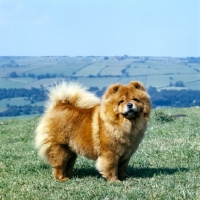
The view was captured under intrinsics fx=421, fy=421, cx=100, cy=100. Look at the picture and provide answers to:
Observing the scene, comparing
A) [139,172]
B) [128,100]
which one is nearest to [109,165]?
[139,172]

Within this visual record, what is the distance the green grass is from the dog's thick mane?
1.42 metres

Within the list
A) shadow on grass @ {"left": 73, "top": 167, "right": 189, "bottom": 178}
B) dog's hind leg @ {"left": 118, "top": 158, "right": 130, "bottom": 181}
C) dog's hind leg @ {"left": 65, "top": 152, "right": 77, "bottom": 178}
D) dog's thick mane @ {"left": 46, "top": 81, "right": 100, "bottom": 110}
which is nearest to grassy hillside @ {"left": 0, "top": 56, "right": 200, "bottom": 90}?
shadow on grass @ {"left": 73, "top": 167, "right": 189, "bottom": 178}

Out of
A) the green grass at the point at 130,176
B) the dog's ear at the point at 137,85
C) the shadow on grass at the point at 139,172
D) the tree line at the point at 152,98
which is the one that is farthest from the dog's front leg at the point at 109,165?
the tree line at the point at 152,98

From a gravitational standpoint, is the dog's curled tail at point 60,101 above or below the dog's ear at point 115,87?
below

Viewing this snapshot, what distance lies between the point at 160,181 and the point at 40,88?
7366cm

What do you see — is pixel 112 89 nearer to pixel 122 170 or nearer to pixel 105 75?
pixel 122 170

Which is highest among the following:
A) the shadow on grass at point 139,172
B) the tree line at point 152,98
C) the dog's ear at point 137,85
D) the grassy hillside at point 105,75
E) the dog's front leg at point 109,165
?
the dog's ear at point 137,85

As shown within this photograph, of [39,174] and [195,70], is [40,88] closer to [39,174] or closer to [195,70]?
[195,70]

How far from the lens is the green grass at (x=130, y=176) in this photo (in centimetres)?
638

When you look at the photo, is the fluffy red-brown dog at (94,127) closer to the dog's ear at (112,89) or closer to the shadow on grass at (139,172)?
the dog's ear at (112,89)

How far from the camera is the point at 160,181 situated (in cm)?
715

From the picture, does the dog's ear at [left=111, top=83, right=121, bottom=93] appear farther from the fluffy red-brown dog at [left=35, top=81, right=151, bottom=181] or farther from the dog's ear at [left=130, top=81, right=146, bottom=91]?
the dog's ear at [left=130, top=81, right=146, bottom=91]

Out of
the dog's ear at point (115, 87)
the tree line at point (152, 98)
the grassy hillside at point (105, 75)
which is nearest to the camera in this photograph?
the dog's ear at point (115, 87)

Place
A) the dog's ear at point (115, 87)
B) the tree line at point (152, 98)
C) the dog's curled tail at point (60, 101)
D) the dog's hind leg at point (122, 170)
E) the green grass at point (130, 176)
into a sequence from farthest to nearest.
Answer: the tree line at point (152, 98) → the dog's curled tail at point (60, 101) → the dog's hind leg at point (122, 170) → the dog's ear at point (115, 87) → the green grass at point (130, 176)
